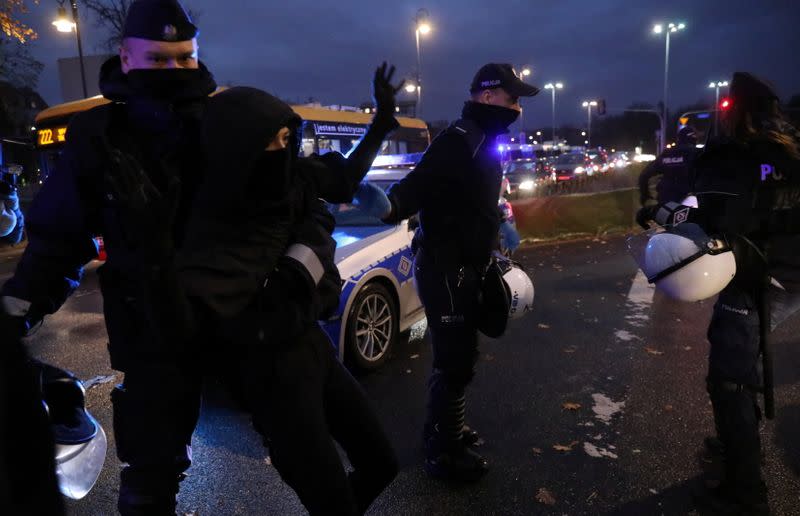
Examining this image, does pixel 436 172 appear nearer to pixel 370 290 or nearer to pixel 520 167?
pixel 370 290

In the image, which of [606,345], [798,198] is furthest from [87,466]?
[606,345]

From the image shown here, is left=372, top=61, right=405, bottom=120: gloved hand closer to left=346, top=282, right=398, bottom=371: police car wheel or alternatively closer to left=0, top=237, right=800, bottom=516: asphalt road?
left=0, top=237, right=800, bottom=516: asphalt road

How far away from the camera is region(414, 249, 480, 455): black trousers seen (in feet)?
9.84

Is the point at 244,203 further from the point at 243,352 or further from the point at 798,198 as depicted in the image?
the point at 798,198

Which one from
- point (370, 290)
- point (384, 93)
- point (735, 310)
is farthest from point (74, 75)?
point (735, 310)

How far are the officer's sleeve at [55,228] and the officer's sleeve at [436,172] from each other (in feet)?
4.69

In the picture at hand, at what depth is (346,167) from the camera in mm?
2119

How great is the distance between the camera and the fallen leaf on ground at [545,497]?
2.94m

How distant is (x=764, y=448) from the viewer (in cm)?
336

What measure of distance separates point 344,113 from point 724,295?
473 inches

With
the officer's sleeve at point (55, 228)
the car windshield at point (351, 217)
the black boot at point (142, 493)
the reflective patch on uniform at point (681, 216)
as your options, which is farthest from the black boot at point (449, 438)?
the car windshield at point (351, 217)

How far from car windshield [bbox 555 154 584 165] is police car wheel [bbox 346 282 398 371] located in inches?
1006

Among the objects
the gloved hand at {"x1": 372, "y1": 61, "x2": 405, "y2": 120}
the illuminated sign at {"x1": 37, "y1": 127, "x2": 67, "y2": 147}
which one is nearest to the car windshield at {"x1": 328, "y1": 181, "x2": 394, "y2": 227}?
the gloved hand at {"x1": 372, "y1": 61, "x2": 405, "y2": 120}

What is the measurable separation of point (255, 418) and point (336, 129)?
39.8 feet
